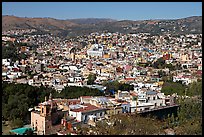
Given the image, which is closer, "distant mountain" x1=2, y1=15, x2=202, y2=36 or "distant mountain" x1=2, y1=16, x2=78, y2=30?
"distant mountain" x1=2, y1=15, x2=202, y2=36

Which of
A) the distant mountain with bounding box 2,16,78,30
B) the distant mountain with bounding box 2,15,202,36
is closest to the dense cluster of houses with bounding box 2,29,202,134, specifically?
the distant mountain with bounding box 2,15,202,36

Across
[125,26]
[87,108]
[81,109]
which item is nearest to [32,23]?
[125,26]

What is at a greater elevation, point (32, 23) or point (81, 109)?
point (32, 23)

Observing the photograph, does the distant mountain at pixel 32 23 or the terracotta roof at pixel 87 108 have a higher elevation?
the distant mountain at pixel 32 23

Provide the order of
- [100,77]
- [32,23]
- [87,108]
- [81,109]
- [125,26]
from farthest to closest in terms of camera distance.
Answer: [32,23]
[125,26]
[100,77]
[87,108]
[81,109]

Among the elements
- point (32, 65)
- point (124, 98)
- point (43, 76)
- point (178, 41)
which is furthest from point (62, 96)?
point (178, 41)

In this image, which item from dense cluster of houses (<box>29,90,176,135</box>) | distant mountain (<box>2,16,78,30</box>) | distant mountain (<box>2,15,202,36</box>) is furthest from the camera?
distant mountain (<box>2,16,78,30</box>)

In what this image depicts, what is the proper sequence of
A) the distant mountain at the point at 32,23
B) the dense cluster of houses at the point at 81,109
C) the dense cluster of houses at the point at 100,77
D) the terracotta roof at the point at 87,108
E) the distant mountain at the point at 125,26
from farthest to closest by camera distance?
the distant mountain at the point at 32,23 < the distant mountain at the point at 125,26 < the terracotta roof at the point at 87,108 < the dense cluster of houses at the point at 100,77 < the dense cluster of houses at the point at 81,109

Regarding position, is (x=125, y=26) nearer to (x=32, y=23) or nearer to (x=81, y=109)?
(x=32, y=23)

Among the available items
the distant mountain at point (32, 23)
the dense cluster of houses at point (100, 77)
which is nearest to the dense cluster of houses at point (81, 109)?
the dense cluster of houses at point (100, 77)

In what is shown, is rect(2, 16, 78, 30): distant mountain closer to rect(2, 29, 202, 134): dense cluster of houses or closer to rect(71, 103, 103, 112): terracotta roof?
rect(2, 29, 202, 134): dense cluster of houses

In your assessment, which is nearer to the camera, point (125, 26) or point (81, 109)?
point (81, 109)

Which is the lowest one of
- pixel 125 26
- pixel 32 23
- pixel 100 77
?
pixel 100 77

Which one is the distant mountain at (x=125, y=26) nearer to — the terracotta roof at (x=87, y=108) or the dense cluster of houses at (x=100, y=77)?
the dense cluster of houses at (x=100, y=77)
